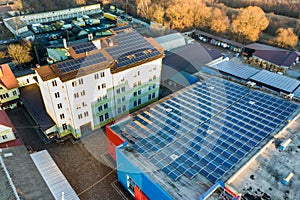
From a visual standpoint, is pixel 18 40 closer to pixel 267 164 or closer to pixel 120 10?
pixel 120 10

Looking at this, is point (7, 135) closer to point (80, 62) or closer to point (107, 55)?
point (80, 62)

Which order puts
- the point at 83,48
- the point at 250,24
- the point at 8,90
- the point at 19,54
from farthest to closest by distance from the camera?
the point at 250,24 < the point at 19,54 < the point at 8,90 < the point at 83,48

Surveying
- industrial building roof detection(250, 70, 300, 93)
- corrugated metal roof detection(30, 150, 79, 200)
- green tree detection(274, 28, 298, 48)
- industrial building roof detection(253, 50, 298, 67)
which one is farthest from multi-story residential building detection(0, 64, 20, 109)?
green tree detection(274, 28, 298, 48)

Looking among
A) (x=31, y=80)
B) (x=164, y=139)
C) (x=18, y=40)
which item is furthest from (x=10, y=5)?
(x=164, y=139)

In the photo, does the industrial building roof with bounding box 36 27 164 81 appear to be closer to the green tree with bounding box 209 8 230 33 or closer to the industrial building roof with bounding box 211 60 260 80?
the industrial building roof with bounding box 211 60 260 80

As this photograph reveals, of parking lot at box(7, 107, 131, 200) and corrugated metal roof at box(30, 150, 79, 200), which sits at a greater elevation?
corrugated metal roof at box(30, 150, 79, 200)

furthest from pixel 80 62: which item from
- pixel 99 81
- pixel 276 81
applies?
pixel 276 81
